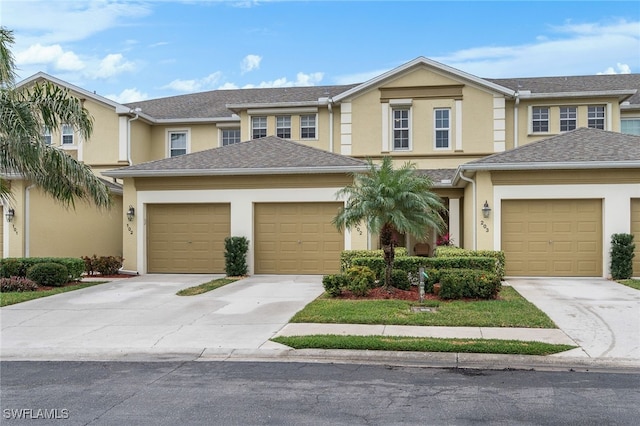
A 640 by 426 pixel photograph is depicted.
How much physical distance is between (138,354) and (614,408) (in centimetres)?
630

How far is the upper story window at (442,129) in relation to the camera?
2312 cm

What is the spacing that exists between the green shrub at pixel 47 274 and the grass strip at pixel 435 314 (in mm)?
7808

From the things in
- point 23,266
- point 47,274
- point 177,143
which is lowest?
point 47,274

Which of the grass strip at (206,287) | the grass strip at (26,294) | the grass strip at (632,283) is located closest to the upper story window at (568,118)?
the grass strip at (632,283)

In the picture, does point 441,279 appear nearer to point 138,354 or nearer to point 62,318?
point 138,354

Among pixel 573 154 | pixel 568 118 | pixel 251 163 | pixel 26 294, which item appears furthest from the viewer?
pixel 568 118

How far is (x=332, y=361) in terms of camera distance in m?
7.98

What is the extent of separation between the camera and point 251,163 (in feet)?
61.3

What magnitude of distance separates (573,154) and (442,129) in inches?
269

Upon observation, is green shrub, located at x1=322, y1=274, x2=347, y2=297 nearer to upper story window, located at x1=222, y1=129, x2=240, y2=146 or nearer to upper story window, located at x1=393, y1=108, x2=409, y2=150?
upper story window, located at x1=393, y1=108, x2=409, y2=150

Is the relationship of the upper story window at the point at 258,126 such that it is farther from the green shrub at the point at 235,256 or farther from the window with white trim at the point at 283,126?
the green shrub at the point at 235,256

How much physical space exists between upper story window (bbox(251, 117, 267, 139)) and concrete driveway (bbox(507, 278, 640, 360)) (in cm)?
1311

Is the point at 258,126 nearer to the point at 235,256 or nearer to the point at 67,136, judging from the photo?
the point at 67,136

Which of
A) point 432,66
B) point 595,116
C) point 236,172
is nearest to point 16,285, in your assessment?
point 236,172
